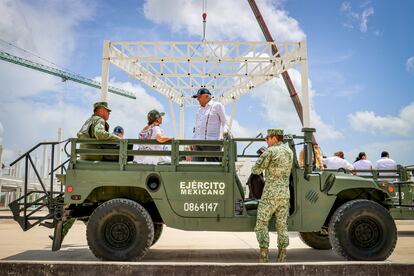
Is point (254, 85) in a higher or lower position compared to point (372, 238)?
higher

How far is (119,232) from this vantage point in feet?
18.3

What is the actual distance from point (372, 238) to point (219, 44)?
37.2 ft

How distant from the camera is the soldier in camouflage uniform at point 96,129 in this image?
19.4 ft

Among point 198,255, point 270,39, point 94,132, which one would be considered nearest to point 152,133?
point 94,132

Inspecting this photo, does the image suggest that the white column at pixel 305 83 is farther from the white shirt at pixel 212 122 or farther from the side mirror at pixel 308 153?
the side mirror at pixel 308 153

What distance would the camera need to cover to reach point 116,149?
232 inches

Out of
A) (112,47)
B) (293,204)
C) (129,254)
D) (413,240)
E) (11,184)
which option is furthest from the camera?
(11,184)

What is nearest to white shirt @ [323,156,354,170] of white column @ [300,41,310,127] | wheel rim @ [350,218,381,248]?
wheel rim @ [350,218,381,248]

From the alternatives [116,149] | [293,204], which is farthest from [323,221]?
[116,149]

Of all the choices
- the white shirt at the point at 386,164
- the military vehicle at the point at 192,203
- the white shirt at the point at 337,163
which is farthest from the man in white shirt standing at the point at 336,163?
the military vehicle at the point at 192,203

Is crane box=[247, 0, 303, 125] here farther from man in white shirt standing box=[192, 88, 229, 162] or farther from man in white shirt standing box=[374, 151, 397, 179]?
man in white shirt standing box=[192, 88, 229, 162]

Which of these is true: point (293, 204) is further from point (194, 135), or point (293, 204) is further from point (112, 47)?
point (112, 47)

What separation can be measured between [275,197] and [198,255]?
82.0 inches

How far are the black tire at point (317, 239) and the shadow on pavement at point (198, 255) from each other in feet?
0.34
